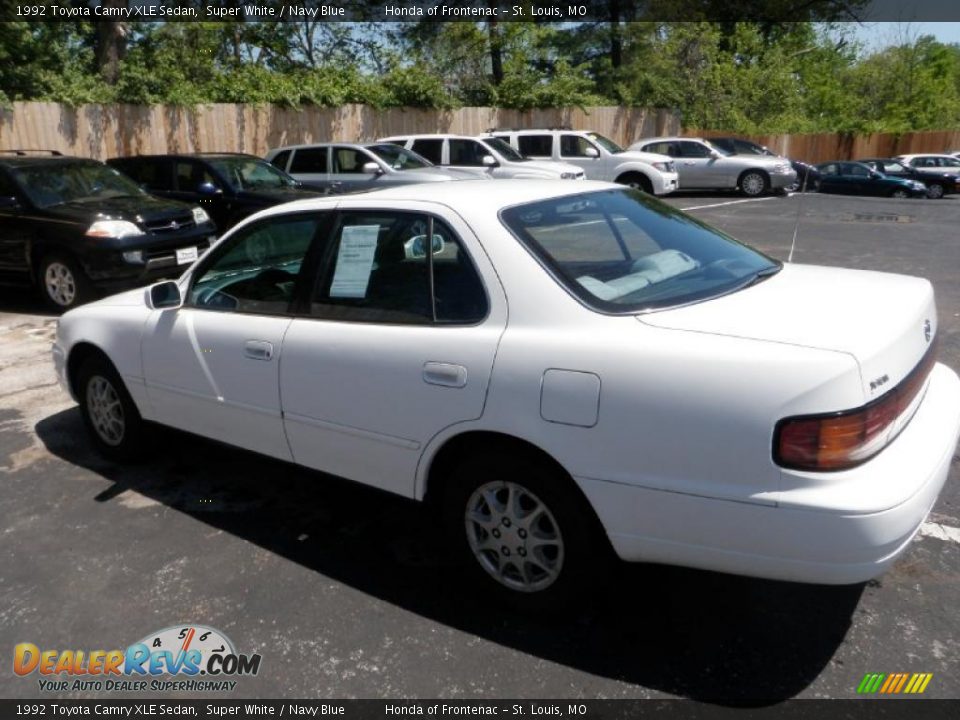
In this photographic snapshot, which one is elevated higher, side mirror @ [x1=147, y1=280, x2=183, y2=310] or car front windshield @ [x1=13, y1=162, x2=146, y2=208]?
car front windshield @ [x1=13, y1=162, x2=146, y2=208]

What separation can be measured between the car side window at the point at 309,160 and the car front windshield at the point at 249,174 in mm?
1954

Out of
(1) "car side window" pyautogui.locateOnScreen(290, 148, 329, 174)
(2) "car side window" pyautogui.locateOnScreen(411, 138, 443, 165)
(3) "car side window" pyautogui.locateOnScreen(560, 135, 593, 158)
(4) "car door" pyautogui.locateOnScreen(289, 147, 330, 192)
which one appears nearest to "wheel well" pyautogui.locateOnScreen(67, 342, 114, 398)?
(4) "car door" pyautogui.locateOnScreen(289, 147, 330, 192)

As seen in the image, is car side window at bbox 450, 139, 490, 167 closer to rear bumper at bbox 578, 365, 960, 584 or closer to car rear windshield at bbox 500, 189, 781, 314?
car rear windshield at bbox 500, 189, 781, 314

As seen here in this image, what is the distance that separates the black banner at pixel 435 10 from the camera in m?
19.2

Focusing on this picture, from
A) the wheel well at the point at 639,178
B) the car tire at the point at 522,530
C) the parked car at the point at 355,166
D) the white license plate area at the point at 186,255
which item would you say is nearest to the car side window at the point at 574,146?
the wheel well at the point at 639,178

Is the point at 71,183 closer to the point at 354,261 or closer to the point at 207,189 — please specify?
the point at 207,189

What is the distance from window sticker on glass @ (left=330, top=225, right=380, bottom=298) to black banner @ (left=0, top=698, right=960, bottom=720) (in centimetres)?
162

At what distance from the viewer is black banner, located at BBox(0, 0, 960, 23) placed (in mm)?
19250

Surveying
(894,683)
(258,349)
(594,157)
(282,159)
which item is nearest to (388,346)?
(258,349)

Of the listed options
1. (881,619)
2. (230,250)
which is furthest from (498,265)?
(881,619)

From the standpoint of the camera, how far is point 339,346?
3.49 m

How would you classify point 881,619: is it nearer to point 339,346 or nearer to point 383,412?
point 383,412

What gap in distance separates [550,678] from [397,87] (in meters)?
21.5

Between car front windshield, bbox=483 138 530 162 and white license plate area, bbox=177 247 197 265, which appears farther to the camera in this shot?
car front windshield, bbox=483 138 530 162
